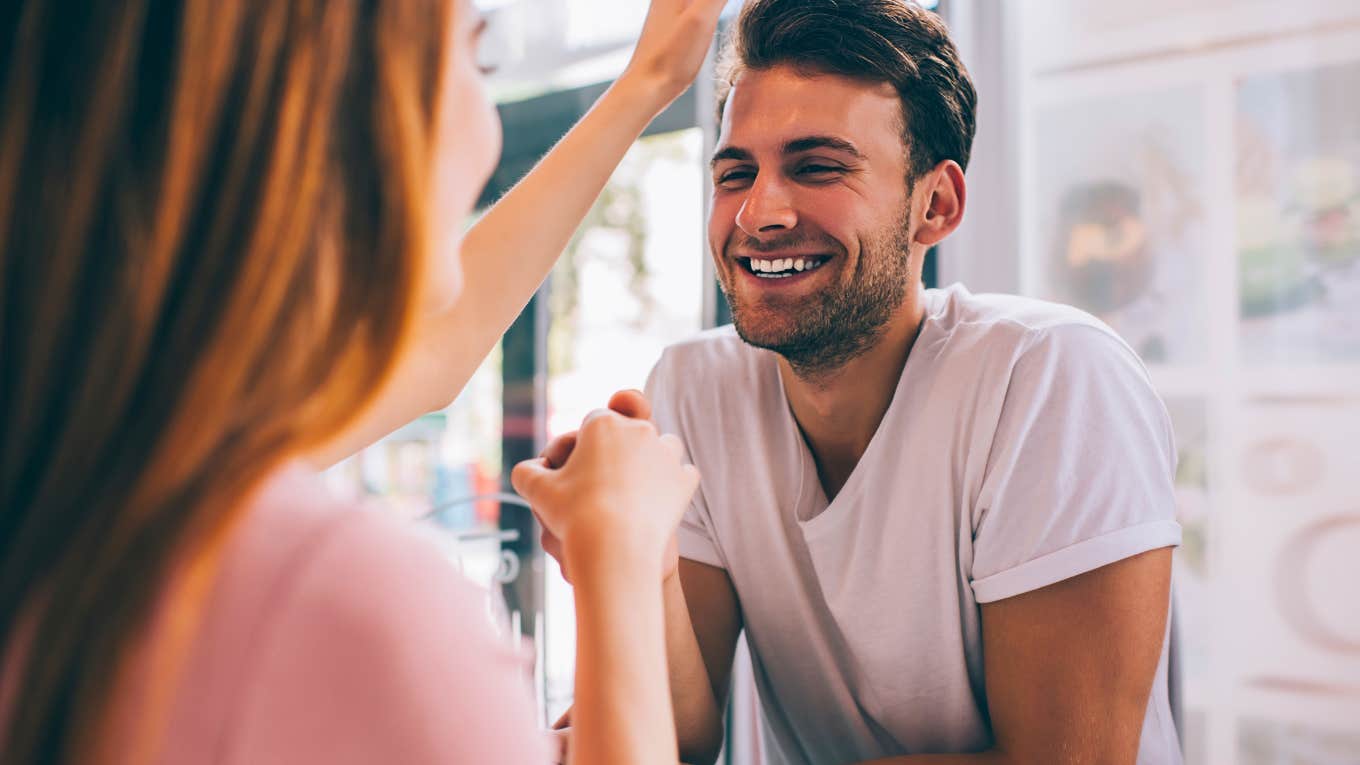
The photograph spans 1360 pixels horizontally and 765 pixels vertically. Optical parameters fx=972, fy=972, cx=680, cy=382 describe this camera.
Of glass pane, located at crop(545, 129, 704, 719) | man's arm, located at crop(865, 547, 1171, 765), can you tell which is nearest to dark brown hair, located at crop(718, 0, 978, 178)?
man's arm, located at crop(865, 547, 1171, 765)

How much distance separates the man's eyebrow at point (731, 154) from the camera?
58.9 inches

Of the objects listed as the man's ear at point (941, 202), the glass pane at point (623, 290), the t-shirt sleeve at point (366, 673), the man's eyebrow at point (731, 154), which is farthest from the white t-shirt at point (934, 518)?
the glass pane at point (623, 290)

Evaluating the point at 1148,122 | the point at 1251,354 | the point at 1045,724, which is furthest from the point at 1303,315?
the point at 1045,724

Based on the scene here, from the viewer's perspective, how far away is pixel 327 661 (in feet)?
1.33

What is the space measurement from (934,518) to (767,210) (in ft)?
1.66

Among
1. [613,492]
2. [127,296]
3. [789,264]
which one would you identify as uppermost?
[789,264]

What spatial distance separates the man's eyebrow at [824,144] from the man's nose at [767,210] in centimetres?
6

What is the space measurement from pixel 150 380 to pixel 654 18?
40.5 inches

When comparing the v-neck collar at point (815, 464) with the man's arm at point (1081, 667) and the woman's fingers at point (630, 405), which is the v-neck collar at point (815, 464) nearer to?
the man's arm at point (1081, 667)

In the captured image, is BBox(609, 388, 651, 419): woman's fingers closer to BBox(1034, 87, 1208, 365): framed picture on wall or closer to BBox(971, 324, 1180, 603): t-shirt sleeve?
BBox(971, 324, 1180, 603): t-shirt sleeve

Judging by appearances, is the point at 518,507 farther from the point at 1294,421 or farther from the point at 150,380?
the point at 150,380

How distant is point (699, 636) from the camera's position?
1.47 meters

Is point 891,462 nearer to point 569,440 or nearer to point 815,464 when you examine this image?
point 815,464

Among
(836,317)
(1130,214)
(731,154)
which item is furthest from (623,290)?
(836,317)
